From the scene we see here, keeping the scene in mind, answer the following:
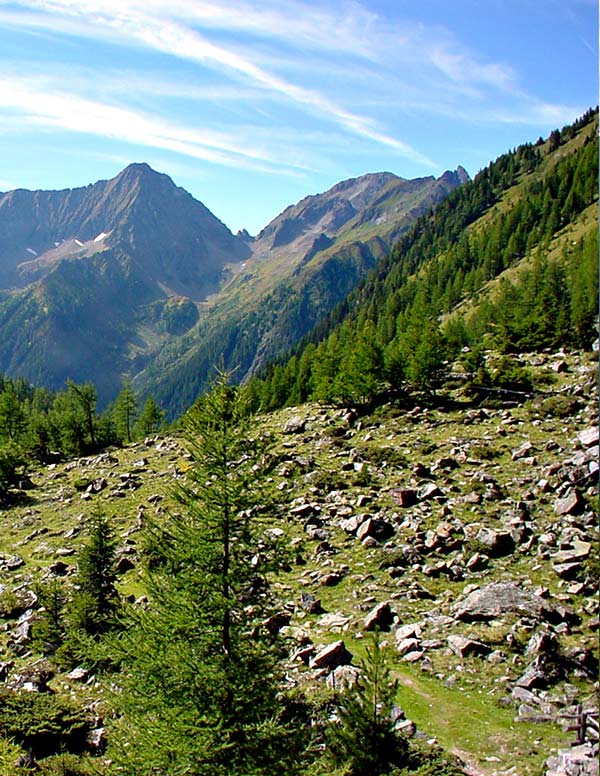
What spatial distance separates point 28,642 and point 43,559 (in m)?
10.9

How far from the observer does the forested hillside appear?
56312mm

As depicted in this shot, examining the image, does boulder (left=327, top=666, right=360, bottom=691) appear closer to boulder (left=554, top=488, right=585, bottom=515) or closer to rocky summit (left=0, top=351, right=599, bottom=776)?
rocky summit (left=0, top=351, right=599, bottom=776)

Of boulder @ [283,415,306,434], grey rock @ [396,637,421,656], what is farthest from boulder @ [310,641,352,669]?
boulder @ [283,415,306,434]

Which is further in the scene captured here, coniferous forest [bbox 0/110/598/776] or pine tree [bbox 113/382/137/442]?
pine tree [bbox 113/382/137/442]

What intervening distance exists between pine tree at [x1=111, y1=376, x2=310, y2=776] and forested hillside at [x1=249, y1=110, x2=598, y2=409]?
8.04 feet

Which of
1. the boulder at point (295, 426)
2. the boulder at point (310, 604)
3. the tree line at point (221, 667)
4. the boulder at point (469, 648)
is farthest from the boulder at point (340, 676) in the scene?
the boulder at point (295, 426)

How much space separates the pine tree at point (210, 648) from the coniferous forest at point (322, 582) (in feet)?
0.19

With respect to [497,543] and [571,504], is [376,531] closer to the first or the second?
[497,543]

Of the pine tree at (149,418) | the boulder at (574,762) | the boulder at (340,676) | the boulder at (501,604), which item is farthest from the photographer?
the pine tree at (149,418)

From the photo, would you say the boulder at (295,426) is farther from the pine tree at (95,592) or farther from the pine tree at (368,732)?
the pine tree at (368,732)

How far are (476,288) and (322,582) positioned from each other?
115 meters

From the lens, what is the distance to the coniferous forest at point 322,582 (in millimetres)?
11945

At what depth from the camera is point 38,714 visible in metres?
15.4

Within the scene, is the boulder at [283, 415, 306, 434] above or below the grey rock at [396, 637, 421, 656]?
above
